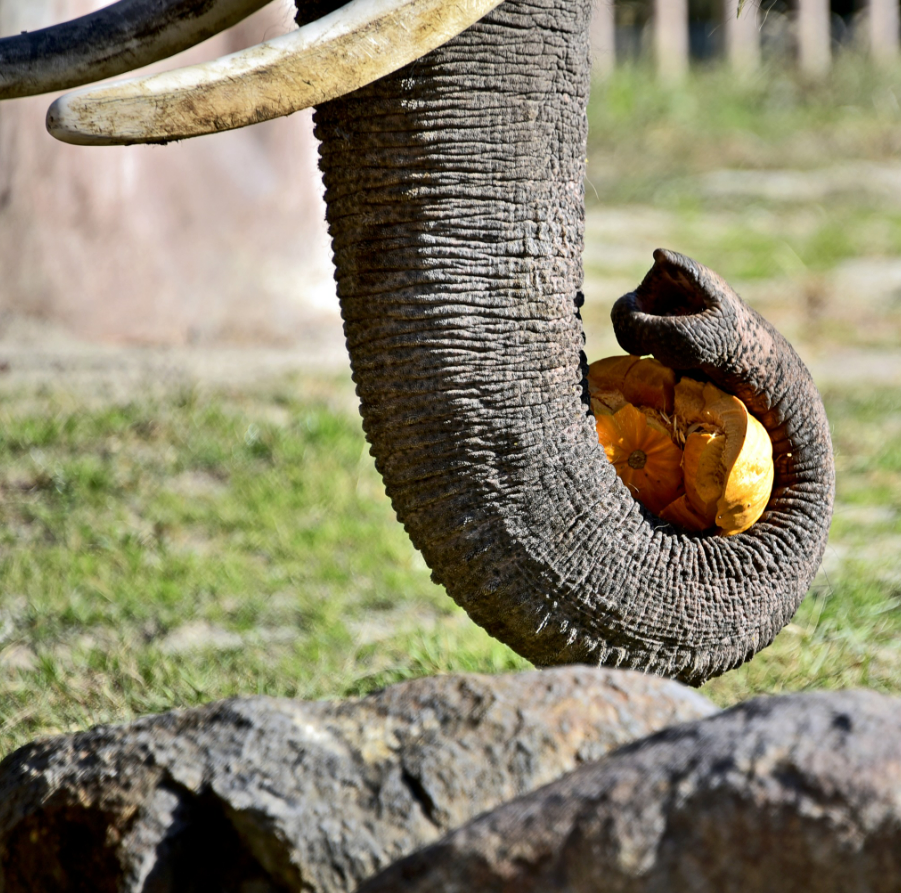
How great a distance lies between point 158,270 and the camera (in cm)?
633

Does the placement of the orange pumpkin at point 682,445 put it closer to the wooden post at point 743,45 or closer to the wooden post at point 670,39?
the wooden post at point 670,39

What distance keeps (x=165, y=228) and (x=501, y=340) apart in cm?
454

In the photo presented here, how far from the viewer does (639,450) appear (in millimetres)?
2607

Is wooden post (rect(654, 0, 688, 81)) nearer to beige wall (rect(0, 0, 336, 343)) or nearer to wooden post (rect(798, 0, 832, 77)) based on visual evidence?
wooden post (rect(798, 0, 832, 77))

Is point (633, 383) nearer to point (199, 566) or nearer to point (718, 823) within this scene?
point (718, 823)

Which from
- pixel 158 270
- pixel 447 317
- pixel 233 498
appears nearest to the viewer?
pixel 447 317

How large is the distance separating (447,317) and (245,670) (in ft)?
5.64

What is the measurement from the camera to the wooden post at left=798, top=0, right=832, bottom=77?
1476 cm

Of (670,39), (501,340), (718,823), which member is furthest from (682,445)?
(670,39)

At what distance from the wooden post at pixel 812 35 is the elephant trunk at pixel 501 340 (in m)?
13.5

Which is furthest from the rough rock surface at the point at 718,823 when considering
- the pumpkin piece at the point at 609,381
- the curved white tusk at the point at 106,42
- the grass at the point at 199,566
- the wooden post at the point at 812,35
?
the wooden post at the point at 812,35

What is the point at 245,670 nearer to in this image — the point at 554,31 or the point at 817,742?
the point at 554,31

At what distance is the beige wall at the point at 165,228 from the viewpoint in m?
5.99

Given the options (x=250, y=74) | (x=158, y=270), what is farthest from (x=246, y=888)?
(x=158, y=270)
